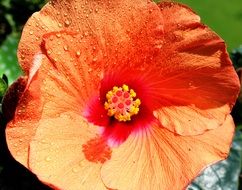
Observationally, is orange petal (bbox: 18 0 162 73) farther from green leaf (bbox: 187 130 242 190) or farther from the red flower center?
green leaf (bbox: 187 130 242 190)

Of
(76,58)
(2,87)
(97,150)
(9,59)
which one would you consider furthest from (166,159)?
(9,59)

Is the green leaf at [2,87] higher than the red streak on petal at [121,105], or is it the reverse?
the green leaf at [2,87]

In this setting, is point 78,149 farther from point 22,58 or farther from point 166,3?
point 166,3

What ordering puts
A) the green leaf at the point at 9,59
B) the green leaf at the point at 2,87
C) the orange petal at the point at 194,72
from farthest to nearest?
1. the green leaf at the point at 9,59
2. the green leaf at the point at 2,87
3. the orange petal at the point at 194,72

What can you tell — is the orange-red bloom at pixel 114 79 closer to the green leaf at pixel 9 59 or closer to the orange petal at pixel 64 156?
the orange petal at pixel 64 156

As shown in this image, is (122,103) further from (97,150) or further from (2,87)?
(2,87)

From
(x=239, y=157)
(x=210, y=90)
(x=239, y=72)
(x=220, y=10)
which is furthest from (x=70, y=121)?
(x=220, y=10)

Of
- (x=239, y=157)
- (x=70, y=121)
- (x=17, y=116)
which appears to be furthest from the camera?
(x=239, y=157)

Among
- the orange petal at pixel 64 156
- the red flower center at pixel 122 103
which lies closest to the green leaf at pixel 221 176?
the red flower center at pixel 122 103
